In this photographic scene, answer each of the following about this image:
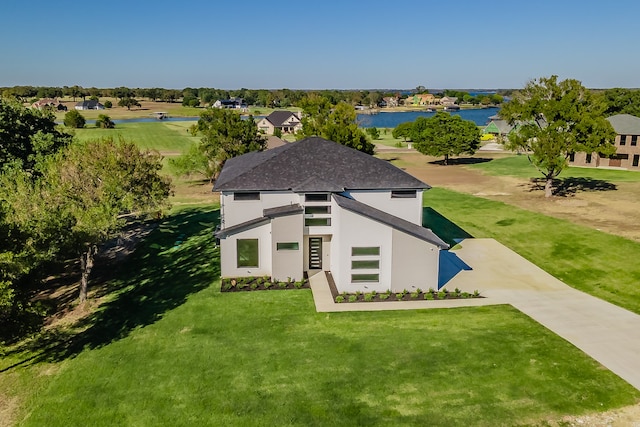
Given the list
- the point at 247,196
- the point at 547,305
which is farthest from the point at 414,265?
the point at 247,196

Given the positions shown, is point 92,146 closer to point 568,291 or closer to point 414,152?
point 568,291

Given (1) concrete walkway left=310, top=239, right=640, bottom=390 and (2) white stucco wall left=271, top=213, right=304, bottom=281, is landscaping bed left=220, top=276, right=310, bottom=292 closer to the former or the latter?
(2) white stucco wall left=271, top=213, right=304, bottom=281

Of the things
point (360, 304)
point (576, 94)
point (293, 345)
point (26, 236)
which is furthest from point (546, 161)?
point (26, 236)

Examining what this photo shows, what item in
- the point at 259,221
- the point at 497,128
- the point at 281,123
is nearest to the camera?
the point at 259,221

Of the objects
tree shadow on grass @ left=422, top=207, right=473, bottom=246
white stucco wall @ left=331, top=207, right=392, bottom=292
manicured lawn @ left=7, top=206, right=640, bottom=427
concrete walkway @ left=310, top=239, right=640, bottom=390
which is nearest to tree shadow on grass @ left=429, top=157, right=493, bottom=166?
tree shadow on grass @ left=422, top=207, right=473, bottom=246

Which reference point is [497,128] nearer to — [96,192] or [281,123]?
[281,123]
